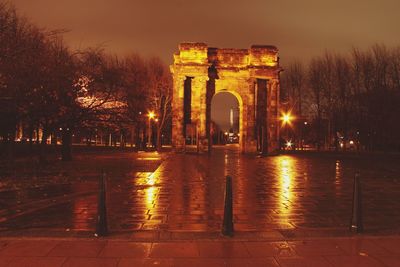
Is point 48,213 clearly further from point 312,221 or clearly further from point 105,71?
point 105,71

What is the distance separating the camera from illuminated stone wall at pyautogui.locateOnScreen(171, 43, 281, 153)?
156 feet

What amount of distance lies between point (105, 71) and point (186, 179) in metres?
11.4

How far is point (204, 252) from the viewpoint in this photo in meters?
6.44

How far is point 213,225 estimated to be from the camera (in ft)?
27.8

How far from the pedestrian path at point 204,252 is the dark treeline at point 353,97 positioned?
137 ft

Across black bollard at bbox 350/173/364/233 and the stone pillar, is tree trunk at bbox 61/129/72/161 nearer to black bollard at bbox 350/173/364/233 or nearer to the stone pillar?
black bollard at bbox 350/173/364/233

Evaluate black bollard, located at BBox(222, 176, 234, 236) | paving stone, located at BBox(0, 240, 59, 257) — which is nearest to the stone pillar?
black bollard, located at BBox(222, 176, 234, 236)

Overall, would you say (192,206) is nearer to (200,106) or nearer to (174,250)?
(174,250)

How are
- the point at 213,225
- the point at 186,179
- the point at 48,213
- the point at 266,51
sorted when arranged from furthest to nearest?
1. the point at 266,51
2. the point at 186,179
3. the point at 48,213
4. the point at 213,225

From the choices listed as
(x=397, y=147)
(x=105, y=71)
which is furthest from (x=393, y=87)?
(x=105, y=71)

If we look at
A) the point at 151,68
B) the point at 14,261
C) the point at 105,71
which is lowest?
the point at 14,261

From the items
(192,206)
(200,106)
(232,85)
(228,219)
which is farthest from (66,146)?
(232,85)

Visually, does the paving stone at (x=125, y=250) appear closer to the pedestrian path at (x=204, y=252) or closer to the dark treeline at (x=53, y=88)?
the pedestrian path at (x=204, y=252)

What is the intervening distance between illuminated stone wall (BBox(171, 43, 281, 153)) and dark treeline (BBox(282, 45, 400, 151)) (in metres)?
11.7
